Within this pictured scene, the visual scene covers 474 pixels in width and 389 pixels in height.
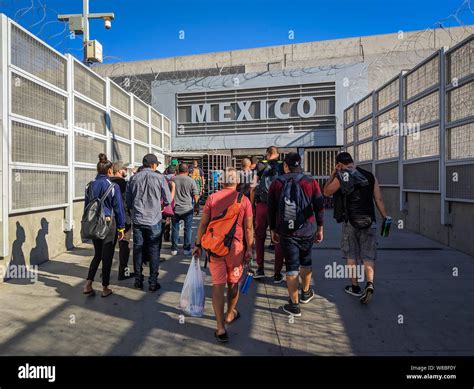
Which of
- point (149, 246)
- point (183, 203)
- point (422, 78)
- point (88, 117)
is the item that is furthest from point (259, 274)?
point (422, 78)

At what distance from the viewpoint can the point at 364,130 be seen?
11.5m

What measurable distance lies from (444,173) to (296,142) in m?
7.93

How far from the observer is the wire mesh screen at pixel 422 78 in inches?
280

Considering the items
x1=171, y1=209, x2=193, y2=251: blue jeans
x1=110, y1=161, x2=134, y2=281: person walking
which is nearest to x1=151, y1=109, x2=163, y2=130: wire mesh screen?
x1=171, y1=209, x2=193, y2=251: blue jeans

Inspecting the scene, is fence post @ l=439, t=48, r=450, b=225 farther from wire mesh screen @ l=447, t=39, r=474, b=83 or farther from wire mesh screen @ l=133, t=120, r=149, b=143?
wire mesh screen @ l=133, t=120, r=149, b=143

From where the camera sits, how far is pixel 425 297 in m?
4.18

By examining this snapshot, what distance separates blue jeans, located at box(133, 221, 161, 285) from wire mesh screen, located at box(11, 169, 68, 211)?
1.91 m

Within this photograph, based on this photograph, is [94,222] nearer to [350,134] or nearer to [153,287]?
[153,287]

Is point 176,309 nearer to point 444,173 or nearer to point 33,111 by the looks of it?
point 33,111

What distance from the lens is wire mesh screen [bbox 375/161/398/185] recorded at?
9.12 meters

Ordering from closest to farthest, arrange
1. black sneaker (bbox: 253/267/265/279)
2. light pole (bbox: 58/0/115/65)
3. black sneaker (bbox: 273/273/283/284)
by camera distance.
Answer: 1. black sneaker (bbox: 273/273/283/284)
2. black sneaker (bbox: 253/267/265/279)
3. light pole (bbox: 58/0/115/65)

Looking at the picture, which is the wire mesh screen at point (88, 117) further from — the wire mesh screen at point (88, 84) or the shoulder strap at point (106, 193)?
the shoulder strap at point (106, 193)
